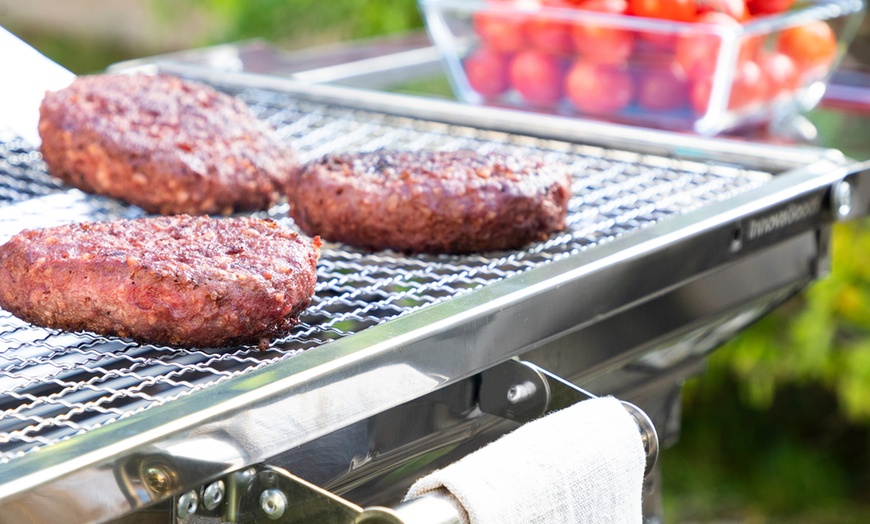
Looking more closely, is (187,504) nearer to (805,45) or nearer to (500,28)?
(500,28)

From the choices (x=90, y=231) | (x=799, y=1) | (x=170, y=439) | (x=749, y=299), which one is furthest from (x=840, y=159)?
(x=170, y=439)

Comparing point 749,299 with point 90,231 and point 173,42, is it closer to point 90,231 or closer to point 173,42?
point 90,231

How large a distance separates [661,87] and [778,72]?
250 mm

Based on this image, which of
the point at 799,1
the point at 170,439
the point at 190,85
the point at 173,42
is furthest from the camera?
the point at 173,42

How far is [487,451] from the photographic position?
3.26 feet

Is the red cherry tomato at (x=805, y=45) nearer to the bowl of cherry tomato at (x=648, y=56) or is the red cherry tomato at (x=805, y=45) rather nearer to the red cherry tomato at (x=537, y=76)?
the bowl of cherry tomato at (x=648, y=56)

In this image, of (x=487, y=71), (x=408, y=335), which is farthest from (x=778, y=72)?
(x=408, y=335)

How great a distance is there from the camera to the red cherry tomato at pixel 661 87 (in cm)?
214

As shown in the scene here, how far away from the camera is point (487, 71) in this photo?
91.7 inches

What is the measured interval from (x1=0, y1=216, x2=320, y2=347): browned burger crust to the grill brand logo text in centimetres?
64

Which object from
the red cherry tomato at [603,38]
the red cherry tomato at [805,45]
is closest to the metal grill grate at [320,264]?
the red cherry tomato at [603,38]

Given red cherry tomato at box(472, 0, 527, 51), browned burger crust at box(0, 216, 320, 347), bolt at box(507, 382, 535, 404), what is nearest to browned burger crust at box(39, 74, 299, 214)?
browned burger crust at box(0, 216, 320, 347)

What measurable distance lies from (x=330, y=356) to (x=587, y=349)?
449 millimetres

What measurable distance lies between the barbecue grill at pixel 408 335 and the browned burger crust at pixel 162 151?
0.05m
